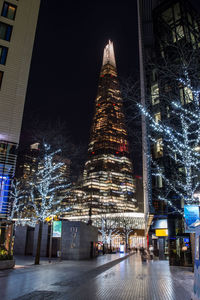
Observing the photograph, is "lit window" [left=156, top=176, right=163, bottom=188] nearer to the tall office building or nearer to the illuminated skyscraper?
the tall office building

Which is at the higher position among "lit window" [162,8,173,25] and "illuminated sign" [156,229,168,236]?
"lit window" [162,8,173,25]

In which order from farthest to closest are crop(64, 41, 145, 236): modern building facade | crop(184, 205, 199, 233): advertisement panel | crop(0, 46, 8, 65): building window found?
crop(64, 41, 145, 236): modern building facade → crop(0, 46, 8, 65): building window → crop(184, 205, 199, 233): advertisement panel

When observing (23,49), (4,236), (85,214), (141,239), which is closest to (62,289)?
(4,236)

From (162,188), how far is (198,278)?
92.7ft

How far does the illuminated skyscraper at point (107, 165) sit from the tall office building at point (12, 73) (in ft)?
305

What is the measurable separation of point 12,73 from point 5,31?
4297 millimetres

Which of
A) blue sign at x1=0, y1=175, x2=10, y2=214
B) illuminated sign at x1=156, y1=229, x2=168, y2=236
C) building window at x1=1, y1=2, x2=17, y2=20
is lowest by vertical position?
illuminated sign at x1=156, y1=229, x2=168, y2=236

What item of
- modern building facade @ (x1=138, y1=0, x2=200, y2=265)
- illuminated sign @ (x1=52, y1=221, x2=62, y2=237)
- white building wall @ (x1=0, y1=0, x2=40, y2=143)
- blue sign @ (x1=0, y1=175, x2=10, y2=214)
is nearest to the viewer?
blue sign @ (x1=0, y1=175, x2=10, y2=214)

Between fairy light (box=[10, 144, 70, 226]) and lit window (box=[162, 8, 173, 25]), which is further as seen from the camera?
lit window (box=[162, 8, 173, 25])

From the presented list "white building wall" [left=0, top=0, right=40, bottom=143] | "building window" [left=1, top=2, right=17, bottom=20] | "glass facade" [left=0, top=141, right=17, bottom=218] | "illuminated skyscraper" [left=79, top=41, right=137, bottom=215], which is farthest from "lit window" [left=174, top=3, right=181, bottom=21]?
"illuminated skyscraper" [left=79, top=41, right=137, bottom=215]

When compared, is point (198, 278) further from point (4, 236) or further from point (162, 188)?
point (162, 188)

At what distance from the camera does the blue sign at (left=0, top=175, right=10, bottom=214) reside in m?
16.5

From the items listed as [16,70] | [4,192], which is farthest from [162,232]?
[16,70]

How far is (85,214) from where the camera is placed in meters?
122
